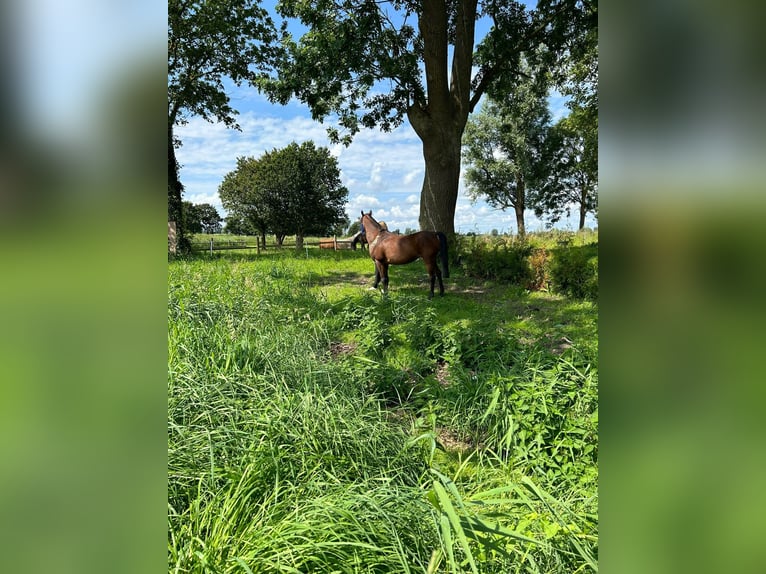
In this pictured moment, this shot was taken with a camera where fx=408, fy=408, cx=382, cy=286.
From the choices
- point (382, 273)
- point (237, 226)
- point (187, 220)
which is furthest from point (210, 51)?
point (237, 226)

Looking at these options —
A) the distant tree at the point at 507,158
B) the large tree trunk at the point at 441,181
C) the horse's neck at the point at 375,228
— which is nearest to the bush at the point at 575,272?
the horse's neck at the point at 375,228

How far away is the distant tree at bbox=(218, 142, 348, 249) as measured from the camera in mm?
34281

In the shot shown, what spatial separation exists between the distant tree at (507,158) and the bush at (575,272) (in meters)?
24.3

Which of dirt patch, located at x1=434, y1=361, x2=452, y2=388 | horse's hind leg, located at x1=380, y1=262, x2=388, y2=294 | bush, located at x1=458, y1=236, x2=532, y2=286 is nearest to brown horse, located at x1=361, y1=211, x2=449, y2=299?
horse's hind leg, located at x1=380, y1=262, x2=388, y2=294

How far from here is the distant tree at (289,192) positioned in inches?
1350

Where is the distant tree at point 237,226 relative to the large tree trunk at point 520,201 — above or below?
below

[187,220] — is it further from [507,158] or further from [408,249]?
[507,158]

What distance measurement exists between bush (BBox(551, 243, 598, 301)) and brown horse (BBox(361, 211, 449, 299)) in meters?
2.38

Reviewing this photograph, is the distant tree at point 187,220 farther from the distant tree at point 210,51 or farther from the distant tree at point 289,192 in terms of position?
the distant tree at point 289,192

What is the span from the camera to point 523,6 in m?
12.0

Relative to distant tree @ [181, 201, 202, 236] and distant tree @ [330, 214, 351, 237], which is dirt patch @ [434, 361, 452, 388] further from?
distant tree @ [330, 214, 351, 237]

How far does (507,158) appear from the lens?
114 ft
